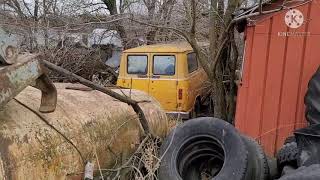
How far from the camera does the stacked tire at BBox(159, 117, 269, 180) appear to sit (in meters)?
3.83

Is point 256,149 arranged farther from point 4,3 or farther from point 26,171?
point 4,3

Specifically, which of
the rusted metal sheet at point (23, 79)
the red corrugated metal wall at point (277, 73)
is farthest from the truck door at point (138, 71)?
the rusted metal sheet at point (23, 79)

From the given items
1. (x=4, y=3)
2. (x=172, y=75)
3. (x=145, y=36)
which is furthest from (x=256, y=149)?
(x=4, y=3)

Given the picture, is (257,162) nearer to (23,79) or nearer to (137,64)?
(23,79)

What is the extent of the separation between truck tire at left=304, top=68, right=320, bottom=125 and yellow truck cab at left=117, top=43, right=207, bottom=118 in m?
5.56

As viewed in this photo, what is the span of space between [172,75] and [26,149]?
8483 mm

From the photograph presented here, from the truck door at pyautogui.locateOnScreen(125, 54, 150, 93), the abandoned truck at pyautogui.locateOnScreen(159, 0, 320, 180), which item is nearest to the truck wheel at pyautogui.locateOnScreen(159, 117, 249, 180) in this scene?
the abandoned truck at pyautogui.locateOnScreen(159, 0, 320, 180)

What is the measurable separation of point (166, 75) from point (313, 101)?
6153 millimetres

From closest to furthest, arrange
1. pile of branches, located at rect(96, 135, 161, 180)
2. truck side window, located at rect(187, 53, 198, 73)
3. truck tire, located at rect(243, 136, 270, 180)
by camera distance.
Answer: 1. pile of branches, located at rect(96, 135, 161, 180)
2. truck tire, located at rect(243, 136, 270, 180)
3. truck side window, located at rect(187, 53, 198, 73)

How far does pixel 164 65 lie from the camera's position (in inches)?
436

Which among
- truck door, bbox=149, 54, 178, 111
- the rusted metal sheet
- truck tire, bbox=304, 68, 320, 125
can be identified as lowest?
truck door, bbox=149, 54, 178, 111

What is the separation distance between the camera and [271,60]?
19.6ft

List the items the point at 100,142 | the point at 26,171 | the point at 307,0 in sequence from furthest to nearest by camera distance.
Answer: the point at 307,0 < the point at 100,142 < the point at 26,171

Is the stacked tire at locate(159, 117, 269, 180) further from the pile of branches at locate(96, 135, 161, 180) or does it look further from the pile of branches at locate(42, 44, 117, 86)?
the pile of branches at locate(42, 44, 117, 86)
